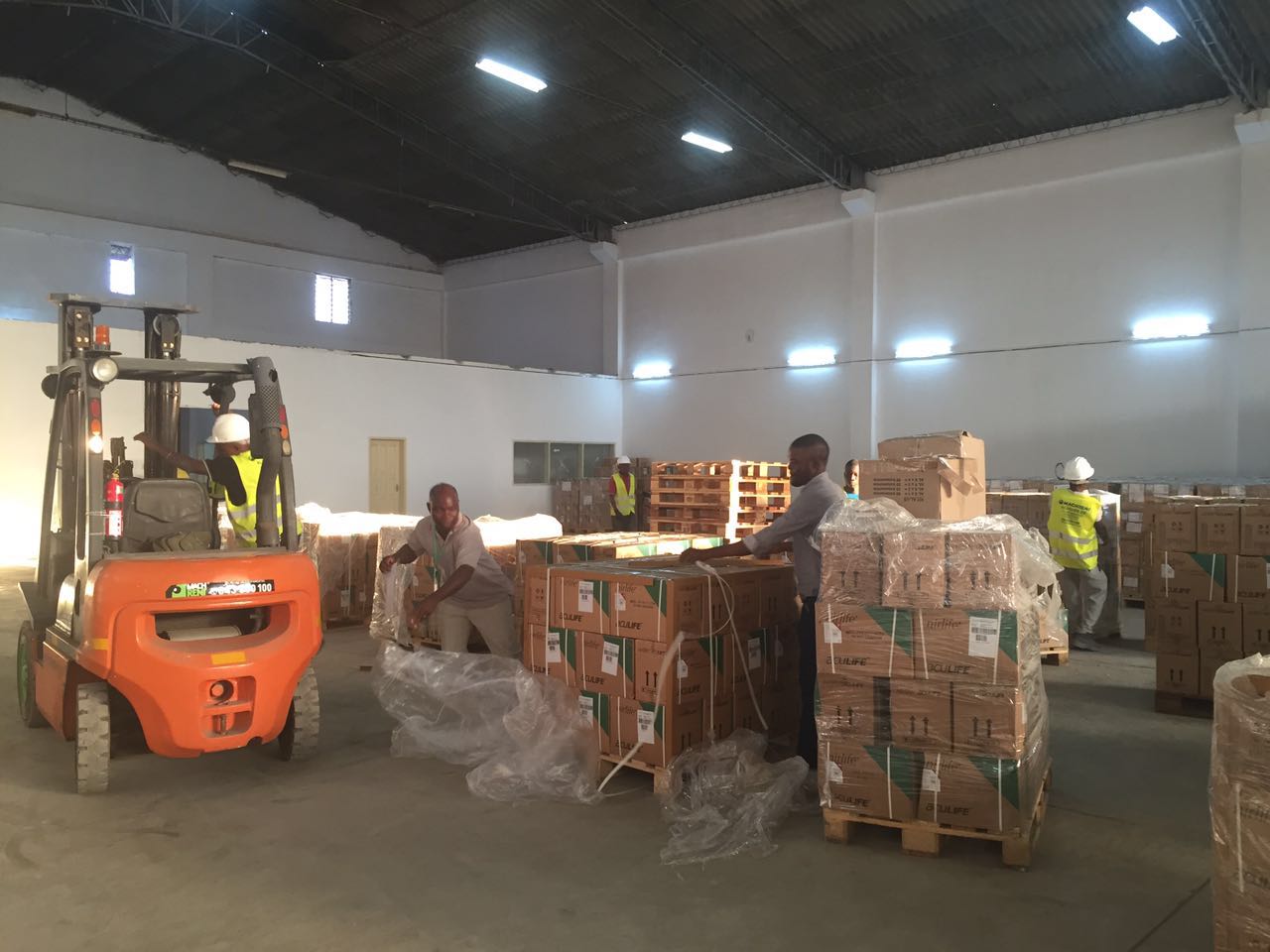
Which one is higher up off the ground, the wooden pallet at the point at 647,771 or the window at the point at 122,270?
the window at the point at 122,270

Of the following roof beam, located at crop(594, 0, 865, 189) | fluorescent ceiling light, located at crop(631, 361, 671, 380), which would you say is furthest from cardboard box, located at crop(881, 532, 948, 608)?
fluorescent ceiling light, located at crop(631, 361, 671, 380)

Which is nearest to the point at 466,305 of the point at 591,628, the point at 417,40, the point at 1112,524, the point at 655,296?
the point at 655,296

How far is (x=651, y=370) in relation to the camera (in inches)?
810

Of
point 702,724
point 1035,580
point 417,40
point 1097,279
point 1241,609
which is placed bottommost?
point 702,724

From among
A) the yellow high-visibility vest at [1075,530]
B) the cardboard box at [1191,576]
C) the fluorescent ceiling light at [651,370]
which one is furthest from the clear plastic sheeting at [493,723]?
the fluorescent ceiling light at [651,370]

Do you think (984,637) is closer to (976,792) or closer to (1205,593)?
(976,792)

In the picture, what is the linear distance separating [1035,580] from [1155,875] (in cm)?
133

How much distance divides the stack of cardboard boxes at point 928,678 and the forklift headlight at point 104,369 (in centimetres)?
362

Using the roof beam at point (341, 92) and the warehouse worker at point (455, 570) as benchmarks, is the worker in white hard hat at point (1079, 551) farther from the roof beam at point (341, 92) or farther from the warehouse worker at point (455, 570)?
the roof beam at point (341, 92)

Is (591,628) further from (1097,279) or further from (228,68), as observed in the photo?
(228,68)

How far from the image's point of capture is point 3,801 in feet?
15.9

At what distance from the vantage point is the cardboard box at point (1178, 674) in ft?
22.1

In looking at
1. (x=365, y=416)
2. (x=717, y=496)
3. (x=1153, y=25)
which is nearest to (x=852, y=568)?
(x=1153, y=25)

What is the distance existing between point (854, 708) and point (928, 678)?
0.36m
